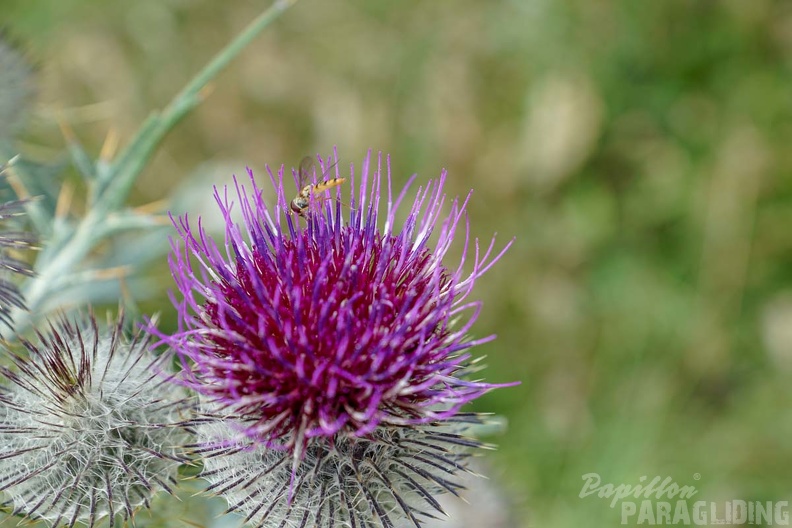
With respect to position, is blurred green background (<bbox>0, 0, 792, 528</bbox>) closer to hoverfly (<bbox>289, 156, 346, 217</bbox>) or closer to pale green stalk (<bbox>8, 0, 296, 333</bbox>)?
pale green stalk (<bbox>8, 0, 296, 333</bbox>)

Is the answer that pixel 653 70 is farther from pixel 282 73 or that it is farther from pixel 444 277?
pixel 444 277

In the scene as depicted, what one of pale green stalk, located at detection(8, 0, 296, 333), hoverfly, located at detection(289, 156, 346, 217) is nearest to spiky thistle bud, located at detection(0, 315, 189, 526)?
pale green stalk, located at detection(8, 0, 296, 333)

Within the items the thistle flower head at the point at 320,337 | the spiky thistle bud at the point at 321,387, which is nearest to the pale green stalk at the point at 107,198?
the thistle flower head at the point at 320,337

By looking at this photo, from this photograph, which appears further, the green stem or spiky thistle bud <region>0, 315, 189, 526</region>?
the green stem

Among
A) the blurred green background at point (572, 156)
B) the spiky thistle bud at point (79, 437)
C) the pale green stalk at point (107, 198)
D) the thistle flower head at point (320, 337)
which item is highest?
the blurred green background at point (572, 156)

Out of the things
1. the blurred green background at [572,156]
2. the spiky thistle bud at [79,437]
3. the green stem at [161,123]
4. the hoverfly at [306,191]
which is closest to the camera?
the spiky thistle bud at [79,437]

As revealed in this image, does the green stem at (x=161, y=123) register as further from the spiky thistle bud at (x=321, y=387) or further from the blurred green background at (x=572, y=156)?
the blurred green background at (x=572, y=156)
